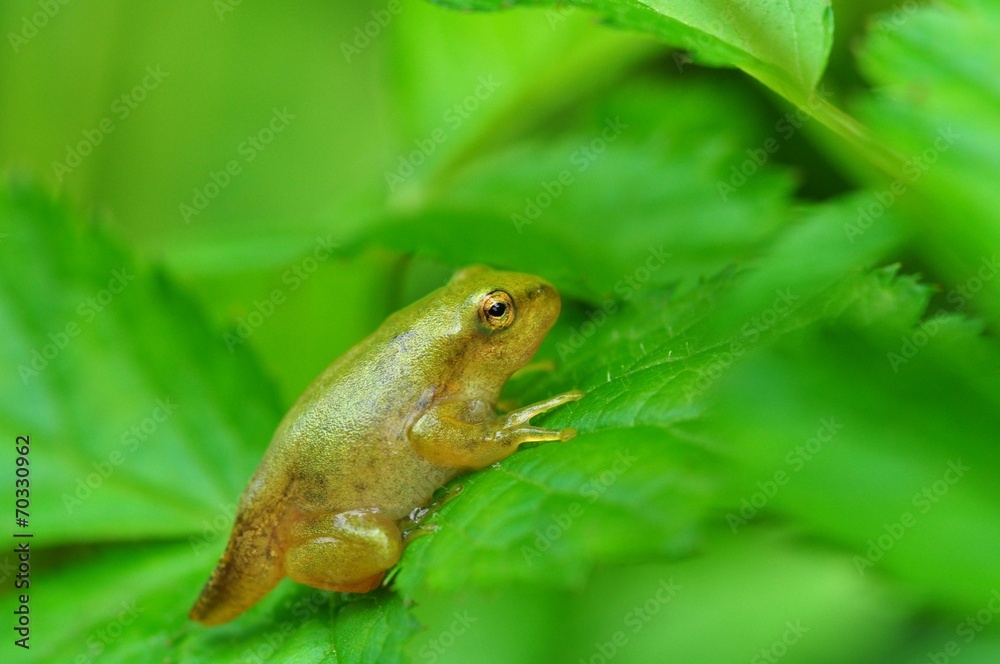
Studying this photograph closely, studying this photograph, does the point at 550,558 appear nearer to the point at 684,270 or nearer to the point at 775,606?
the point at 684,270

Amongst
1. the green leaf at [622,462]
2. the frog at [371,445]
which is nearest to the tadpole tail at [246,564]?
the frog at [371,445]

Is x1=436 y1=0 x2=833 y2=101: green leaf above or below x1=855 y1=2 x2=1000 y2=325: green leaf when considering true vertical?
above

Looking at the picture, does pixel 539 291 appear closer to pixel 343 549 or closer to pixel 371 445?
pixel 371 445

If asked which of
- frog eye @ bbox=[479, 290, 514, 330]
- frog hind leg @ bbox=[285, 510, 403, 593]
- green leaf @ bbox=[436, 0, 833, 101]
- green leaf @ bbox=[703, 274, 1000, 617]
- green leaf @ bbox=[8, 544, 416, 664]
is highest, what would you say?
green leaf @ bbox=[436, 0, 833, 101]

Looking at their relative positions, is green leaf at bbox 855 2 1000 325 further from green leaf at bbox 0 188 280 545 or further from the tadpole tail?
green leaf at bbox 0 188 280 545

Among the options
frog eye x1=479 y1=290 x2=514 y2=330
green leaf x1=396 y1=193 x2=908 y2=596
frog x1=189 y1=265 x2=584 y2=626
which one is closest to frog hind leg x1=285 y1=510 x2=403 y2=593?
frog x1=189 y1=265 x2=584 y2=626

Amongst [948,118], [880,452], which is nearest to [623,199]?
[948,118]

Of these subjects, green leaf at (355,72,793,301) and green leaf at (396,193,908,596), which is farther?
green leaf at (355,72,793,301)
